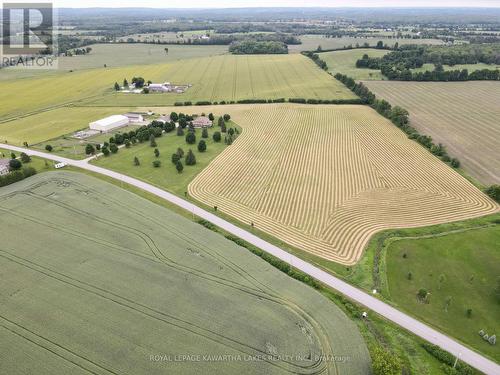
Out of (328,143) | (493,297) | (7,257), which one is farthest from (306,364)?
(328,143)

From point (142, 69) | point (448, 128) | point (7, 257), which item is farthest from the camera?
point (142, 69)

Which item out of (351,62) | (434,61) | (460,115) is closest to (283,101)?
(460,115)

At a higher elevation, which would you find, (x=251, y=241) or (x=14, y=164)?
(x=14, y=164)

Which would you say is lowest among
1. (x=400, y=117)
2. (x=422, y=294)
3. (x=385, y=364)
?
(x=385, y=364)

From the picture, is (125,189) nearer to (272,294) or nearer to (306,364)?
(272,294)

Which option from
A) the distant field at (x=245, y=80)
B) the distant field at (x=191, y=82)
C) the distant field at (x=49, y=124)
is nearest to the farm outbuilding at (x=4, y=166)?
the distant field at (x=49, y=124)

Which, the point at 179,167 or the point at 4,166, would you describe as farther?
the point at 4,166

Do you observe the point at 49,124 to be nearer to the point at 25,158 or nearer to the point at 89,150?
the point at 25,158
